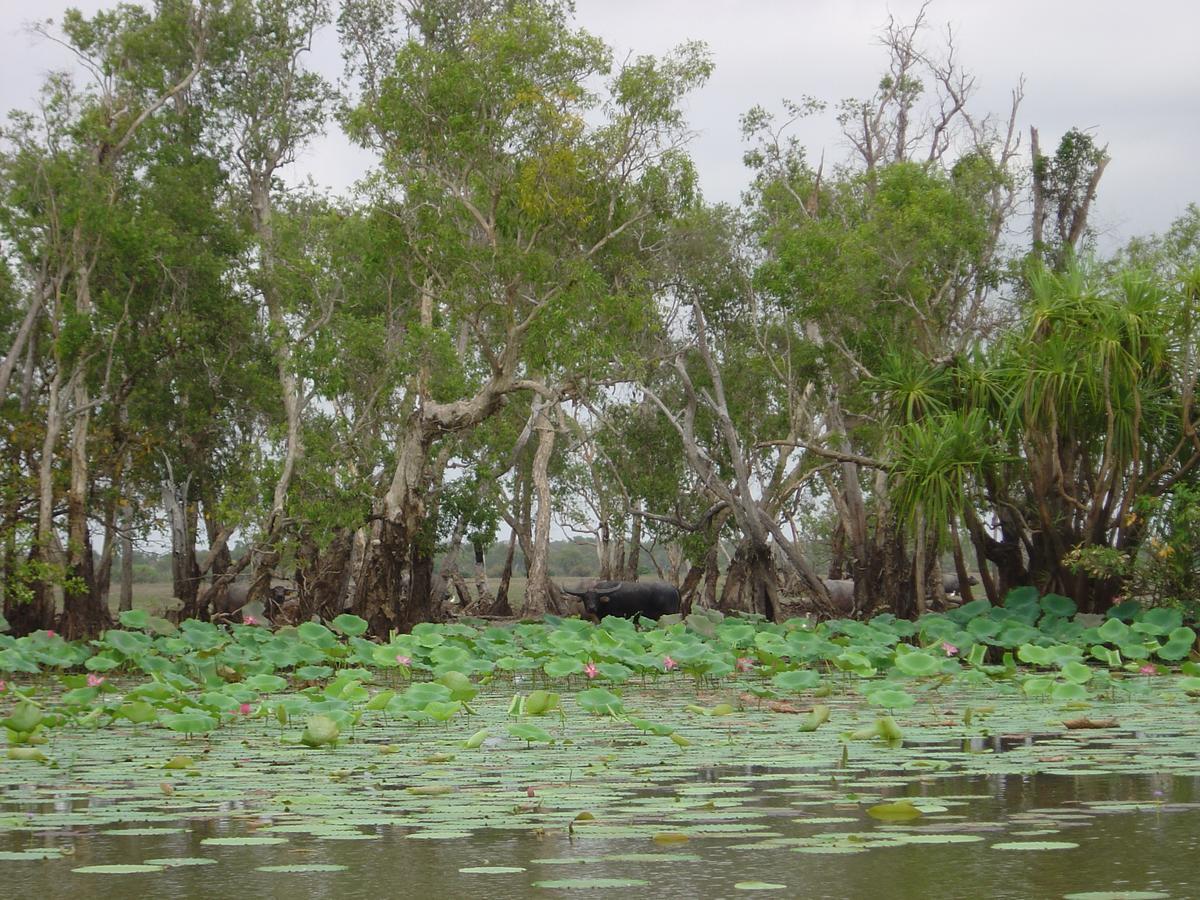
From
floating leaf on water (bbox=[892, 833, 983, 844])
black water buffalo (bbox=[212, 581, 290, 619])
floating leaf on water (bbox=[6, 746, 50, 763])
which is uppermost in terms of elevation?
black water buffalo (bbox=[212, 581, 290, 619])

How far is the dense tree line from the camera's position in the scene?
15.3 metres

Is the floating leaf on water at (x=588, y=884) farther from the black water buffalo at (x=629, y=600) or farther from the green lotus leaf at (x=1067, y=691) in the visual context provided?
the black water buffalo at (x=629, y=600)

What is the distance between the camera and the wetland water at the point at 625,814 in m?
3.43

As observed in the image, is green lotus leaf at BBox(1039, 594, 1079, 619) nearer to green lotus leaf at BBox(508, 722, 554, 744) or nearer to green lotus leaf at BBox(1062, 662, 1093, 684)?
green lotus leaf at BBox(1062, 662, 1093, 684)

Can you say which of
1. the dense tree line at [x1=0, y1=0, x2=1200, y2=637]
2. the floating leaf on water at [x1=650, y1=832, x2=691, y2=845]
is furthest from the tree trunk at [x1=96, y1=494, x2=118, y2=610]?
the floating leaf on water at [x1=650, y1=832, x2=691, y2=845]

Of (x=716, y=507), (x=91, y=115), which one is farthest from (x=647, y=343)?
(x=91, y=115)

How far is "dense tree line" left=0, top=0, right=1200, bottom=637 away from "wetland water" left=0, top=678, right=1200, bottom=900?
8.48 m

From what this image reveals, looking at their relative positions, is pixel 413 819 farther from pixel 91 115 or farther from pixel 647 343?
pixel 647 343

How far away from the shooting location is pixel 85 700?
7789 mm

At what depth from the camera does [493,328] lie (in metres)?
27.2

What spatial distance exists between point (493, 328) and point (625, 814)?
911 inches

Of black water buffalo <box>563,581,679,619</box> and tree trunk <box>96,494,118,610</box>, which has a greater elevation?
tree trunk <box>96,494,118,610</box>

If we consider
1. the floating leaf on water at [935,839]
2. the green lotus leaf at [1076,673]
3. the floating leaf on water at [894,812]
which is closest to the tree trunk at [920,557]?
the green lotus leaf at [1076,673]

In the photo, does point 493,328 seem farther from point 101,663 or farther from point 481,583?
point 101,663
